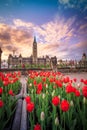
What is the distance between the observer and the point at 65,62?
23953 millimetres

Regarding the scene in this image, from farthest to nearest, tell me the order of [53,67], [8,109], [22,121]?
[53,67] → [22,121] → [8,109]

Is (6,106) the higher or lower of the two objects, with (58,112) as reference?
higher

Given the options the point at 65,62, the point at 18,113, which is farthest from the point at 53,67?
the point at 18,113

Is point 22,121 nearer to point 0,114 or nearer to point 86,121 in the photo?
point 0,114

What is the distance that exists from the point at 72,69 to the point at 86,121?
19578 millimetres

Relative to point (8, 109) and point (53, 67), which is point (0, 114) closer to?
point (8, 109)

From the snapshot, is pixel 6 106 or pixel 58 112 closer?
pixel 6 106

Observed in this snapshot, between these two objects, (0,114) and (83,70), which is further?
(83,70)

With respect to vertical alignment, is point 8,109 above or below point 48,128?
above

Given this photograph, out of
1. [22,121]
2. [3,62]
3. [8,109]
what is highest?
[3,62]

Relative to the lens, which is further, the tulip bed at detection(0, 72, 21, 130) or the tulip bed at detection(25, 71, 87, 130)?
the tulip bed at detection(0, 72, 21, 130)

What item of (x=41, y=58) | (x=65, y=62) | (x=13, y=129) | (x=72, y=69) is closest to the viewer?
(x=13, y=129)

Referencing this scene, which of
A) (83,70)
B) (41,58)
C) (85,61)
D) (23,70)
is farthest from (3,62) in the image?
(41,58)

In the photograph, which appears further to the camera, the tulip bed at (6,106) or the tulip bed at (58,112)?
the tulip bed at (6,106)
